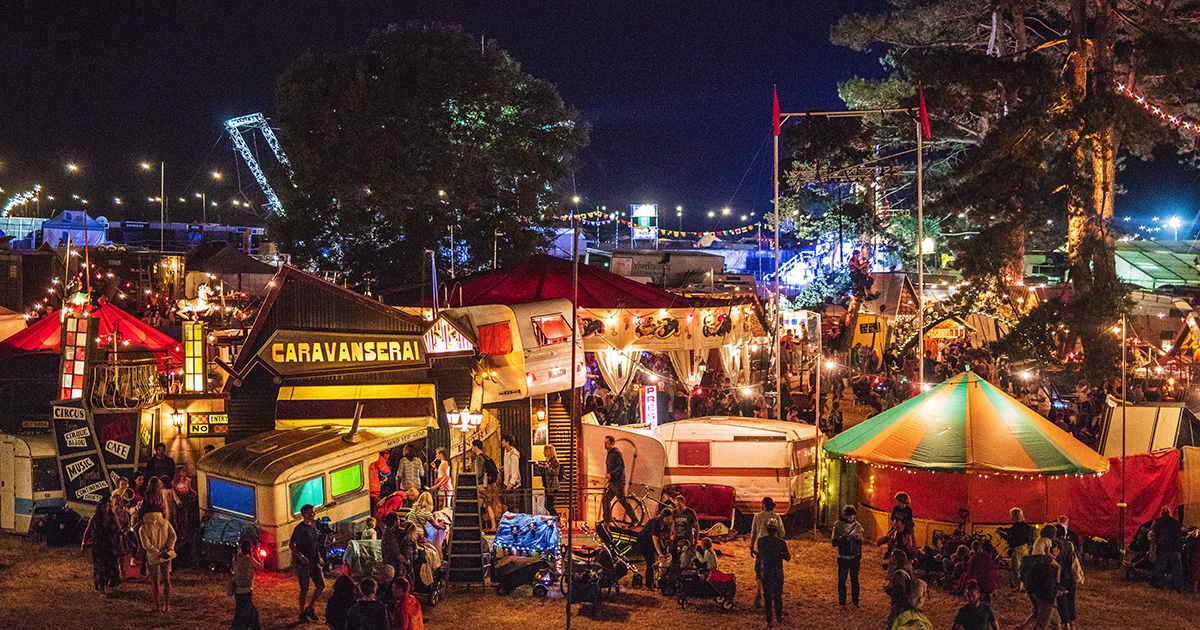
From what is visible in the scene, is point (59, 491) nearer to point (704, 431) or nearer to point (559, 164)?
point (704, 431)

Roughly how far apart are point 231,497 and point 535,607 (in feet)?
16.0

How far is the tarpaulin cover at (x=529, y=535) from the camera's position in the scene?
→ 12289 mm

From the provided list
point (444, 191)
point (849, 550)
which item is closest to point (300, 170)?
point (444, 191)

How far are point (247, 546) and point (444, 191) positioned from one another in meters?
16.8

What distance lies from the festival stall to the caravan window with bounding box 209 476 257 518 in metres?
9.15

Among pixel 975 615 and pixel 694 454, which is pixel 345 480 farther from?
pixel 975 615

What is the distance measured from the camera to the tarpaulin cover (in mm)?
12289

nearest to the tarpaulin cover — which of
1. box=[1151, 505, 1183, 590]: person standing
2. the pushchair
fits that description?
the pushchair

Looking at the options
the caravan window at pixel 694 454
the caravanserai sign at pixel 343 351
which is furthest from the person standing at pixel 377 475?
the caravan window at pixel 694 454

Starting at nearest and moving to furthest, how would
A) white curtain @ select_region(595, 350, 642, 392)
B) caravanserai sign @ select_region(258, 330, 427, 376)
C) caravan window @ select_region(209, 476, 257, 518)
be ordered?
caravan window @ select_region(209, 476, 257, 518)
caravanserai sign @ select_region(258, 330, 427, 376)
white curtain @ select_region(595, 350, 642, 392)

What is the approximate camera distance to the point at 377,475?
47.6ft

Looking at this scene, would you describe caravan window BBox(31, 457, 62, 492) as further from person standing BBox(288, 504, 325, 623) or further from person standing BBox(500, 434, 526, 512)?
person standing BBox(500, 434, 526, 512)

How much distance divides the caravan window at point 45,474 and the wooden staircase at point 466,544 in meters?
7.24

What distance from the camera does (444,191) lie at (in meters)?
25.4
